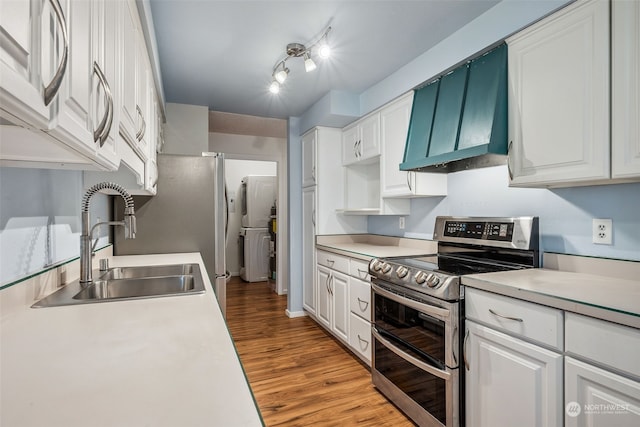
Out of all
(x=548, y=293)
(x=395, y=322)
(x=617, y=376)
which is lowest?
(x=395, y=322)

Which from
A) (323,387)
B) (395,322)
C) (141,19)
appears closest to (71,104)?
(141,19)

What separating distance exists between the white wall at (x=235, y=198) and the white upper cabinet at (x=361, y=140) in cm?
303

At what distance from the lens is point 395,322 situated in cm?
198

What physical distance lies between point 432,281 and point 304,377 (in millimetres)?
1319

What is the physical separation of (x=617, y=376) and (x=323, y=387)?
5.47 ft

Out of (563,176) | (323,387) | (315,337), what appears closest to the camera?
(563,176)

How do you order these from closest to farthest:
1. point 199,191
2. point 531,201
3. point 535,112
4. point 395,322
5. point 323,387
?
point 535,112
point 531,201
point 395,322
point 323,387
point 199,191

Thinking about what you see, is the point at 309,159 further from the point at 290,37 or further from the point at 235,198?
the point at 235,198

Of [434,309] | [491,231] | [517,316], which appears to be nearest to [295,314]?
[434,309]

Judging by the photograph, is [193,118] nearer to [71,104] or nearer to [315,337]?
[315,337]

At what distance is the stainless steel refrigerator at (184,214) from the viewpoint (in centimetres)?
250

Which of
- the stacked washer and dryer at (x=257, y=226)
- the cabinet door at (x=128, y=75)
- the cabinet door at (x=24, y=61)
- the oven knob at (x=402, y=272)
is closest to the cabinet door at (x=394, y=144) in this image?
the oven knob at (x=402, y=272)

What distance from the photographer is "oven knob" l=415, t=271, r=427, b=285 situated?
172 centimetres

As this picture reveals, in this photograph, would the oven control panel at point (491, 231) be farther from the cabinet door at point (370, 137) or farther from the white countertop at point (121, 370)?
the white countertop at point (121, 370)
